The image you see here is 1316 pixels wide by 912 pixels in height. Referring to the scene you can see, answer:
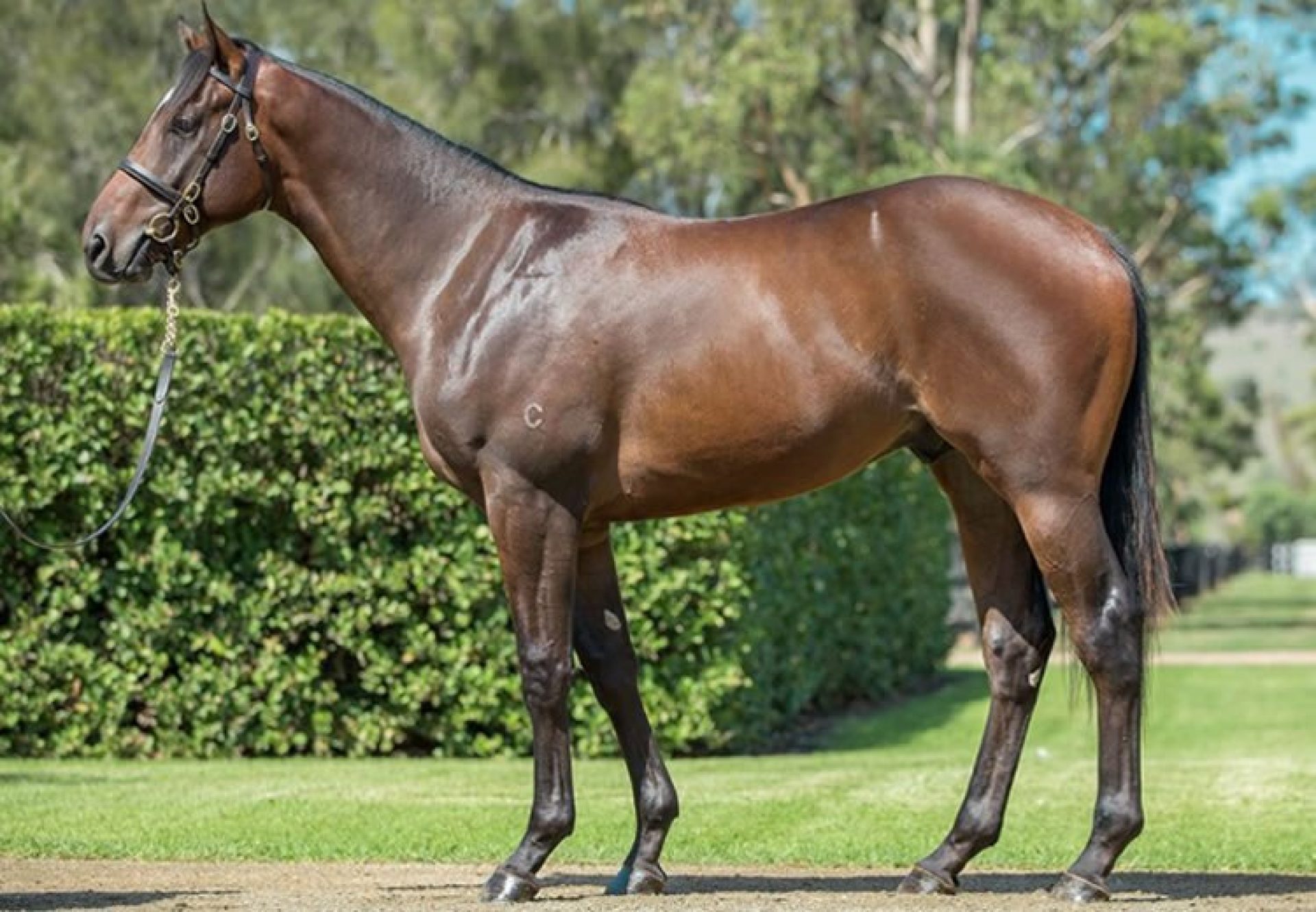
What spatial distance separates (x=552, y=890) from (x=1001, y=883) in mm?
1636

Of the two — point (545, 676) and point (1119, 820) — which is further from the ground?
point (545, 676)

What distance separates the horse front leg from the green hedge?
20.4ft

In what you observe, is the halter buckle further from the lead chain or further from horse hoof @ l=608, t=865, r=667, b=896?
horse hoof @ l=608, t=865, r=667, b=896

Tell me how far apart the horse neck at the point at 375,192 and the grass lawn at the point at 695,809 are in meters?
2.52

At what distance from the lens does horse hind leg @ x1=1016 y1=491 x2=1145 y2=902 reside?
22.4ft

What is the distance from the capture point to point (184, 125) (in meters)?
7.24

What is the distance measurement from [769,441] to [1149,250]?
1407 inches

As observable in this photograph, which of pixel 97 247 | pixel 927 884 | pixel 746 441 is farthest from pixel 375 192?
pixel 927 884

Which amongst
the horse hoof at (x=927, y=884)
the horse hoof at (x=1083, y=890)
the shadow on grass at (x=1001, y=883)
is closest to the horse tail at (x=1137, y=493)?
the horse hoof at (x=1083, y=890)

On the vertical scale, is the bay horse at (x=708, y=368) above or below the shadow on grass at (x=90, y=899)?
above

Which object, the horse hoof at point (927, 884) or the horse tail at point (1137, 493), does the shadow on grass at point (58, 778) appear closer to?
the horse hoof at point (927, 884)

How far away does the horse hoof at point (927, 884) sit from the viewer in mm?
7109

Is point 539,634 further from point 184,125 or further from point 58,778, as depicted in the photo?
point 58,778

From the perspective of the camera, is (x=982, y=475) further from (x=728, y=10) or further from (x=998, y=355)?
(x=728, y=10)
